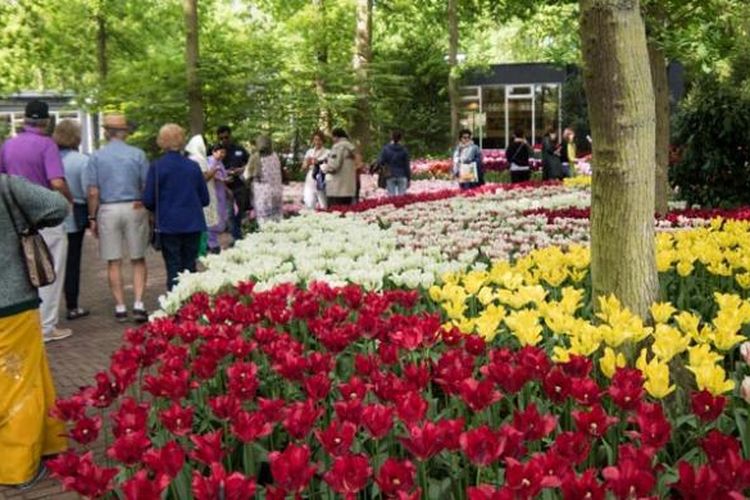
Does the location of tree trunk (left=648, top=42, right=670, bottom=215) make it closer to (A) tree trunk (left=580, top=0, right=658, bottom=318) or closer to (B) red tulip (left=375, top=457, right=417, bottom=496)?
(A) tree trunk (left=580, top=0, right=658, bottom=318)

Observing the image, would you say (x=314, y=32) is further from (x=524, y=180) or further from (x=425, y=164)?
(x=524, y=180)

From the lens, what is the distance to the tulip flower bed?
2230 mm

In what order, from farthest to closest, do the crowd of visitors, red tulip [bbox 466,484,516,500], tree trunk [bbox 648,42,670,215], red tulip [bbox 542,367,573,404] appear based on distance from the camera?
tree trunk [bbox 648,42,670,215] < the crowd of visitors < red tulip [bbox 542,367,573,404] < red tulip [bbox 466,484,516,500]

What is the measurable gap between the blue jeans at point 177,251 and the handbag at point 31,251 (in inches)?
144

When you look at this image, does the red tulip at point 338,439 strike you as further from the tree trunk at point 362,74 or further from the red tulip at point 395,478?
the tree trunk at point 362,74

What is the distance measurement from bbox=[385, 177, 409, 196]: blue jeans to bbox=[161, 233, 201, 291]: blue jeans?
8.50 meters

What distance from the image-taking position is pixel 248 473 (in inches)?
112

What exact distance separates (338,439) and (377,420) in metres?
0.14

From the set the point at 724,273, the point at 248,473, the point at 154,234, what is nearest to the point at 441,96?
the point at 154,234

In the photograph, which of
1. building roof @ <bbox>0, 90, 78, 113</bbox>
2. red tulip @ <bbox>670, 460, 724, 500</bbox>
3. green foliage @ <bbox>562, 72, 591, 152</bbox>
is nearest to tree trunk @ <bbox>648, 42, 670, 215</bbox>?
red tulip @ <bbox>670, 460, 724, 500</bbox>

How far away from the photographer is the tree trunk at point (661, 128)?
10484mm

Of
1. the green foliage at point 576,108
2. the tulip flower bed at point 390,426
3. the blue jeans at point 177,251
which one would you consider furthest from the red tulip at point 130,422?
the green foliage at point 576,108

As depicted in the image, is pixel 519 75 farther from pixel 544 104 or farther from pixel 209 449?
pixel 209 449

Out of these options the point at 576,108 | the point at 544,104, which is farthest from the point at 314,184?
the point at 544,104
